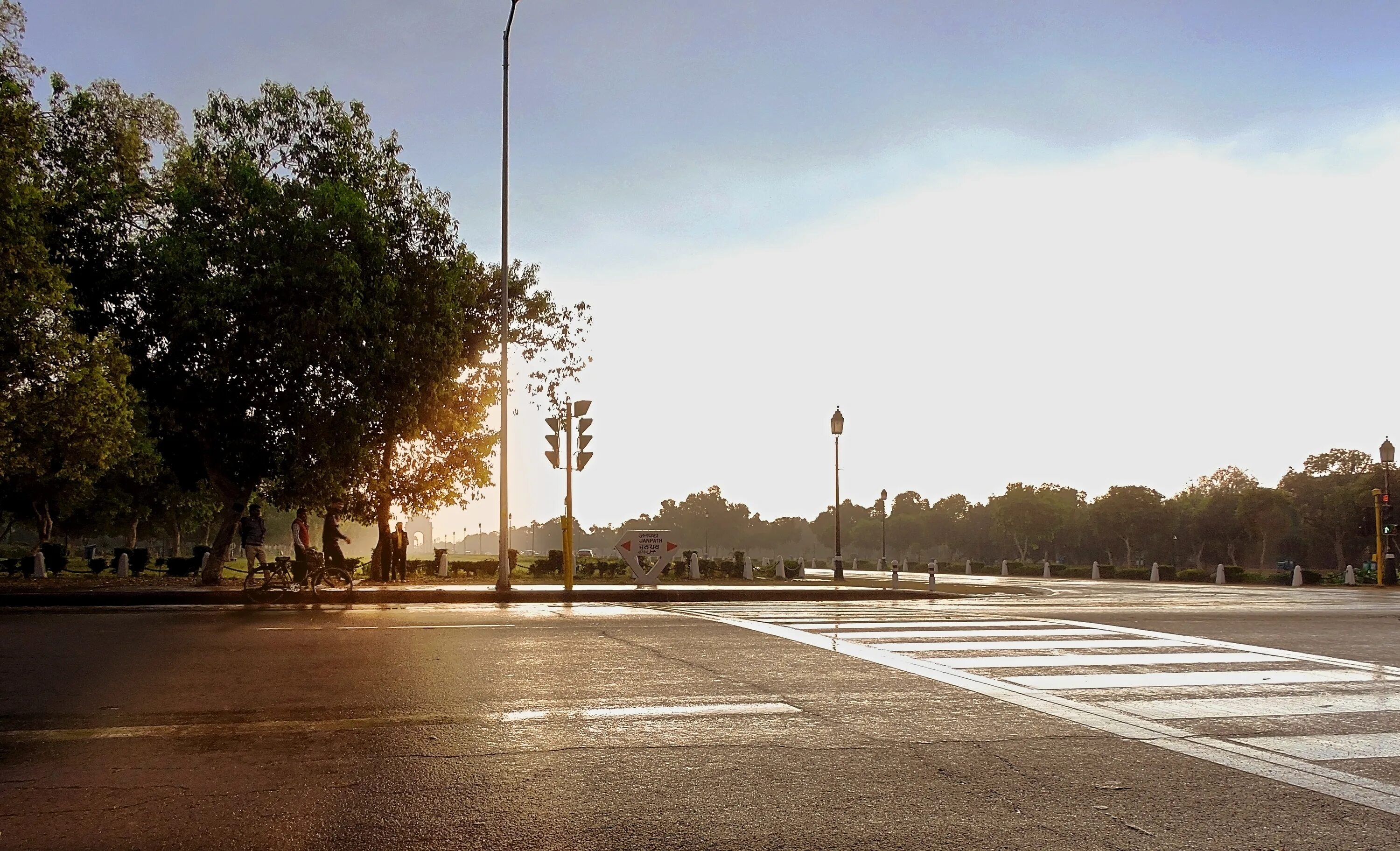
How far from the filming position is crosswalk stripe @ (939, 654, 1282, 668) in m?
10.8

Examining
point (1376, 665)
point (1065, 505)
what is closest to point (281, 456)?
point (1376, 665)

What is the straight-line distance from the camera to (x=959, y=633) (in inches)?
549

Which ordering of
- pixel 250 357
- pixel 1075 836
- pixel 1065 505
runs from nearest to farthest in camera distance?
pixel 1075 836 → pixel 250 357 → pixel 1065 505

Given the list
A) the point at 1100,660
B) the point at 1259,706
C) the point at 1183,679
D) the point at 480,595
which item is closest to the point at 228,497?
the point at 480,595

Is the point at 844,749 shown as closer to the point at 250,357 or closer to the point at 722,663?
the point at 722,663

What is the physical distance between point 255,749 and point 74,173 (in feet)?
82.1

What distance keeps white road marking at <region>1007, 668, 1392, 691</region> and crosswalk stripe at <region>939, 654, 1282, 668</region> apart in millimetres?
625

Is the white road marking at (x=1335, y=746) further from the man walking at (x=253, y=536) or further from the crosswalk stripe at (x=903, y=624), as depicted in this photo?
the man walking at (x=253, y=536)

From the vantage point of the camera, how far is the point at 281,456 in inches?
1051

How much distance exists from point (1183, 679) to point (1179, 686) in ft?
1.60

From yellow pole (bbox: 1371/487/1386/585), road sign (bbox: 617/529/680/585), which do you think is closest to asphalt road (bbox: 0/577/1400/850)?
road sign (bbox: 617/529/680/585)

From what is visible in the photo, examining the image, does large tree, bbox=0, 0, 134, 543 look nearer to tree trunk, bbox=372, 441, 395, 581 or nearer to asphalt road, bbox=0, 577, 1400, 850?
tree trunk, bbox=372, 441, 395, 581

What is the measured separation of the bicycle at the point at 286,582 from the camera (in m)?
19.3

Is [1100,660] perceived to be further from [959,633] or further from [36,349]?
[36,349]
